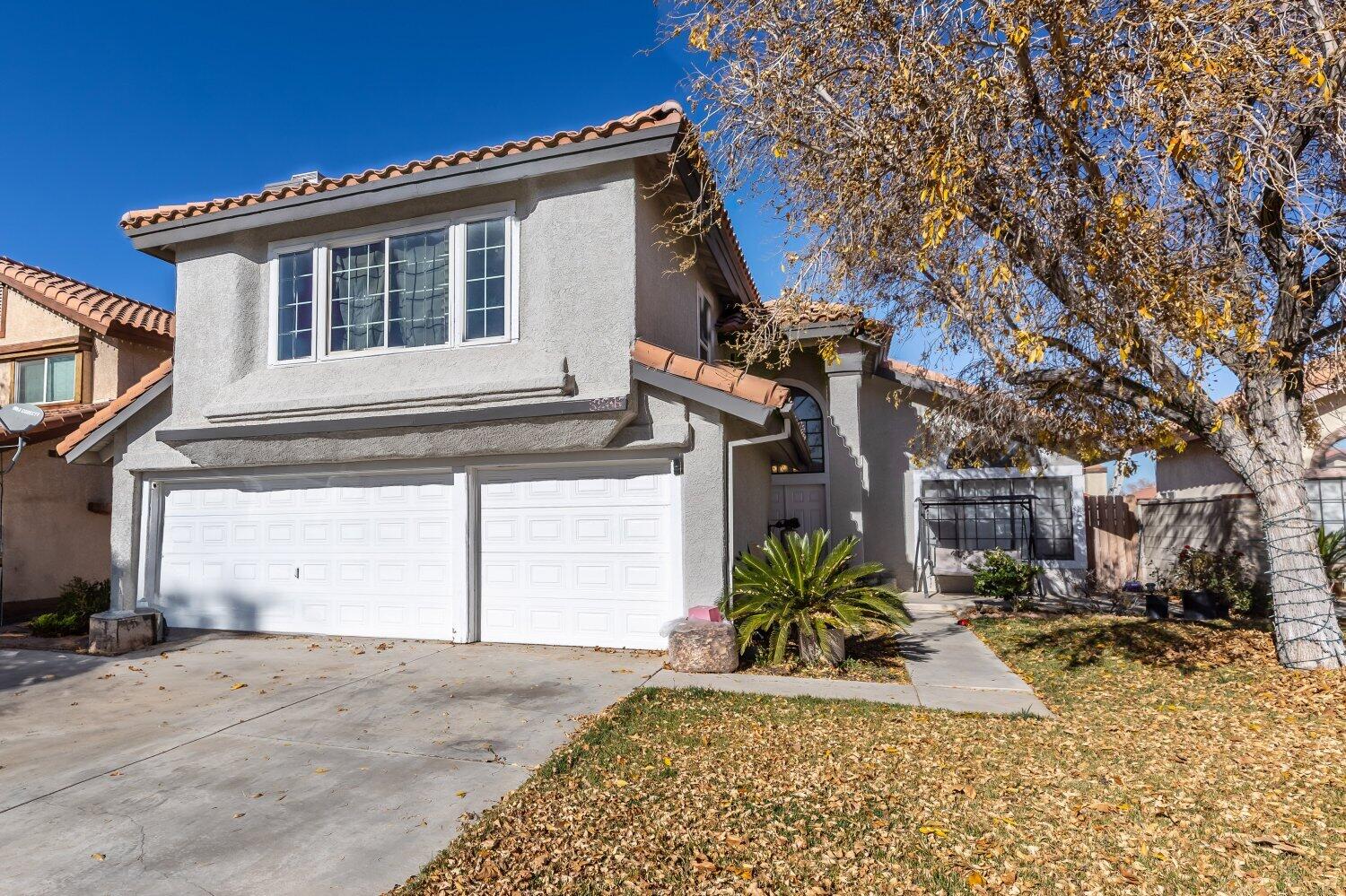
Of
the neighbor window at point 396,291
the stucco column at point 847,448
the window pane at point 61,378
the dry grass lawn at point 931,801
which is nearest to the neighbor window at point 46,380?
the window pane at point 61,378

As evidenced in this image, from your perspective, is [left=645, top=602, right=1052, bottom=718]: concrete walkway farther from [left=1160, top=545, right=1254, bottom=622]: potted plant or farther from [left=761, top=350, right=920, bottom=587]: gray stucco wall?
[left=761, top=350, right=920, bottom=587]: gray stucco wall

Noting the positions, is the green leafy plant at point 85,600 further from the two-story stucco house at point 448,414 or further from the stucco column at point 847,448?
the stucco column at point 847,448

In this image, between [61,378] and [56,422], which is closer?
[56,422]

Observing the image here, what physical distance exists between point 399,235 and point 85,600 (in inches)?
282

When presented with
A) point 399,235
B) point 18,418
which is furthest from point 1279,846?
point 18,418

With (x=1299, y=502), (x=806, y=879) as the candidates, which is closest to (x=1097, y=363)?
(x=1299, y=502)

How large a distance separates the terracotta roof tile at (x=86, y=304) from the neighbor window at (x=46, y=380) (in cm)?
97

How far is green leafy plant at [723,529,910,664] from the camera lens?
7.45 metres

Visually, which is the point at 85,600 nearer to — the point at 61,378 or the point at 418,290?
the point at 61,378

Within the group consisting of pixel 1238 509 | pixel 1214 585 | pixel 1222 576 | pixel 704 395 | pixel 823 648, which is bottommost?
pixel 823 648

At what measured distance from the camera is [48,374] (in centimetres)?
1408

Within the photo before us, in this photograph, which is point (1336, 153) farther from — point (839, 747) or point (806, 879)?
point (806, 879)

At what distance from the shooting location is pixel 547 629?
8891 millimetres

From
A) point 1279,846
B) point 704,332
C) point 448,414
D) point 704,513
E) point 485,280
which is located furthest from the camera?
point 704,332
